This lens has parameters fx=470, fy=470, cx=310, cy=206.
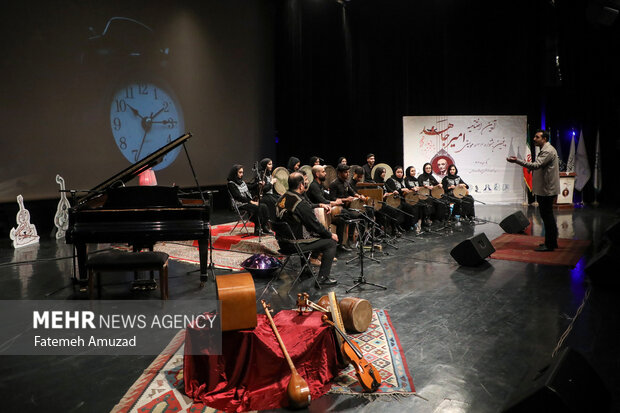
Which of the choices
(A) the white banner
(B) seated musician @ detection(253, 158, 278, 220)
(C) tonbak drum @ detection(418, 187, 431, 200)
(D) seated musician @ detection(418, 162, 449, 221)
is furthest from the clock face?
(A) the white banner

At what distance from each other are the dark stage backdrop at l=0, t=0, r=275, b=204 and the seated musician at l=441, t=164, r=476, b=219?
5.27 meters

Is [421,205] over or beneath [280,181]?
beneath

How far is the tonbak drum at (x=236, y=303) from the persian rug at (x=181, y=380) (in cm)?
51

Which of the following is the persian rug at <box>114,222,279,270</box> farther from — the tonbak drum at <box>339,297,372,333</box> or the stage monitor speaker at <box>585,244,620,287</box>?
the stage monitor speaker at <box>585,244,620,287</box>

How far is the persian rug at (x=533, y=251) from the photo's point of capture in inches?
253

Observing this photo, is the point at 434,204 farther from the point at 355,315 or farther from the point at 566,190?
the point at 355,315

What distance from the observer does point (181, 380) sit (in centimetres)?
307

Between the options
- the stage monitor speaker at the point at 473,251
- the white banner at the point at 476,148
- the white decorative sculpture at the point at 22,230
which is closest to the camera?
the stage monitor speaker at the point at 473,251

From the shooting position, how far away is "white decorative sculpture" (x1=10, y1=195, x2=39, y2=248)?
7.58 meters

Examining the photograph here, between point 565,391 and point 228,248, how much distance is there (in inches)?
231

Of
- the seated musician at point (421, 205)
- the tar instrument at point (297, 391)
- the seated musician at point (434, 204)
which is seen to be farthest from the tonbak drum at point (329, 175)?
the tar instrument at point (297, 391)

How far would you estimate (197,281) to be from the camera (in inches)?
218

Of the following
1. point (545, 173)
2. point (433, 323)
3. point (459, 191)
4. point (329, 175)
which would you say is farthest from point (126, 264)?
point (459, 191)

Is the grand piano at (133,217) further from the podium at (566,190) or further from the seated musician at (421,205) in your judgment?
the podium at (566,190)
